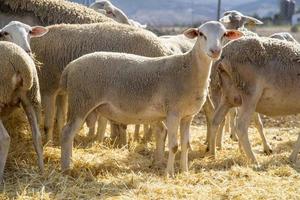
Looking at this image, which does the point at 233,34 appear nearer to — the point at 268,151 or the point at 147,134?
the point at 268,151

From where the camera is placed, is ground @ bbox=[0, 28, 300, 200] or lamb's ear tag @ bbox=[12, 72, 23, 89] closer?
ground @ bbox=[0, 28, 300, 200]

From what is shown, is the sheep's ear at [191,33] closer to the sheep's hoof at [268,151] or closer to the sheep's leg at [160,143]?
the sheep's leg at [160,143]

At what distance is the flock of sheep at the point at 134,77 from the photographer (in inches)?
234

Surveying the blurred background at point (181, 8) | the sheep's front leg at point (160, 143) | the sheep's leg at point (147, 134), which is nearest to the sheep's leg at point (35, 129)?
the sheep's front leg at point (160, 143)

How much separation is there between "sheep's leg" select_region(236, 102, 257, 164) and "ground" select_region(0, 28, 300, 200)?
0.47 feet

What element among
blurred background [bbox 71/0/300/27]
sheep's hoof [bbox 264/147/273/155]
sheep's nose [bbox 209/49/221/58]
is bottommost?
blurred background [bbox 71/0/300/27]

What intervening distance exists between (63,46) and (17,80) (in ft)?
5.72

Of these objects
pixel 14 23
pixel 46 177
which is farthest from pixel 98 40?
pixel 46 177

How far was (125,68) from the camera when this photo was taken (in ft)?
20.1

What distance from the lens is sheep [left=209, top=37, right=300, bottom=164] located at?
22.1ft

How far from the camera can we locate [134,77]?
19.9 ft

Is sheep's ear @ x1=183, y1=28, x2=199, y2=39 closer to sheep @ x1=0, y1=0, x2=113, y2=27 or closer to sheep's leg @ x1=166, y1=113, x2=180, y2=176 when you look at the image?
sheep's leg @ x1=166, y1=113, x2=180, y2=176

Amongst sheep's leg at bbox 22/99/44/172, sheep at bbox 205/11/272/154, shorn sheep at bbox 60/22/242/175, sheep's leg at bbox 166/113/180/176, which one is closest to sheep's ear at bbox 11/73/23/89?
sheep's leg at bbox 22/99/44/172

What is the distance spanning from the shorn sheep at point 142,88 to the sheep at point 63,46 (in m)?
1.16
